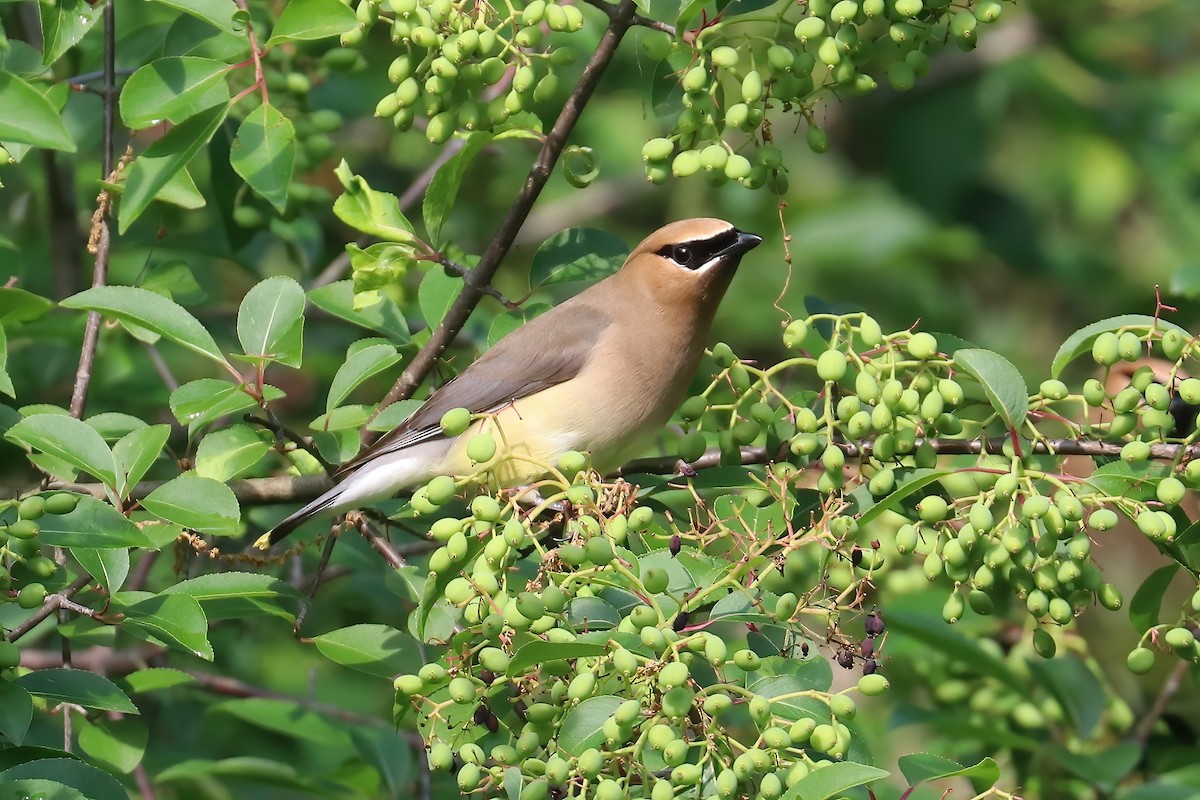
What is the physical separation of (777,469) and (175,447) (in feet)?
6.86

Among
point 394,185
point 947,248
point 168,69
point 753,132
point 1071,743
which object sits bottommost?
point 947,248

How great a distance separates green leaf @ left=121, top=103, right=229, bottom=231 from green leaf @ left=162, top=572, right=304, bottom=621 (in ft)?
2.55

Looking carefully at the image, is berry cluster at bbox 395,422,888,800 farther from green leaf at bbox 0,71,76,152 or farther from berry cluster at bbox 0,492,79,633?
green leaf at bbox 0,71,76,152

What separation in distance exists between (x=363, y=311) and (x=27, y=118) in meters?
1.15

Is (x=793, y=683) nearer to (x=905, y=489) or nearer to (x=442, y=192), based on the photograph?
(x=905, y=489)

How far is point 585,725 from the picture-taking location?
2.52m

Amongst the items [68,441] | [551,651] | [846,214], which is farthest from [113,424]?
[846,214]

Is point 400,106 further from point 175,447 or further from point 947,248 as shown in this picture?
point 947,248

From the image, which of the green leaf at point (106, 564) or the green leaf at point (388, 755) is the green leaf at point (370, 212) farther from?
the green leaf at point (388, 755)

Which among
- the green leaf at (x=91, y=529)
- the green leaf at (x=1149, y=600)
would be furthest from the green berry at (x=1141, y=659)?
the green leaf at (x=91, y=529)

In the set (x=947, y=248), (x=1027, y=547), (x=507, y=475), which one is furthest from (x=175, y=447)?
(x=947, y=248)

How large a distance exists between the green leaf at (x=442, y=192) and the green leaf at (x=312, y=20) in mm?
371

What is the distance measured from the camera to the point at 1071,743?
4.18 metres

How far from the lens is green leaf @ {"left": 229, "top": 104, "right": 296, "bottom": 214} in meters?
3.42
